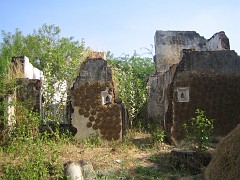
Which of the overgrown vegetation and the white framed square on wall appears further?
the white framed square on wall

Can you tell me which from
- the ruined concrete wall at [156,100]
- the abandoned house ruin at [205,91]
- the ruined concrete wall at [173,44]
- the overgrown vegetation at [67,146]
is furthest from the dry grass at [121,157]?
the ruined concrete wall at [173,44]

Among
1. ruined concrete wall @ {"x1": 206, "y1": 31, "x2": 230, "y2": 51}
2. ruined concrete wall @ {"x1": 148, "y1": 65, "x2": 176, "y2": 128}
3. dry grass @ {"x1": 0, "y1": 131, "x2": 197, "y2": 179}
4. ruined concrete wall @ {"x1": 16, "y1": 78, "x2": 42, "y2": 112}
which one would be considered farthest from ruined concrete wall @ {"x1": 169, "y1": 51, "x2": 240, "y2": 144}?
ruined concrete wall @ {"x1": 206, "y1": 31, "x2": 230, "y2": 51}

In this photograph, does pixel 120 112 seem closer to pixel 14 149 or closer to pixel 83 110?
pixel 83 110

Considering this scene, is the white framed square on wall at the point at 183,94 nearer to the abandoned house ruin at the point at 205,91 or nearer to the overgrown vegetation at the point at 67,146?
the abandoned house ruin at the point at 205,91

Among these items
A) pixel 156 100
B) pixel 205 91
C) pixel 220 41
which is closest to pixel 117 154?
pixel 205 91

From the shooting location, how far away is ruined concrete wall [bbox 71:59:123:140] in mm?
9461

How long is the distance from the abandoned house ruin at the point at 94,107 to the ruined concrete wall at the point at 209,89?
5.41 feet

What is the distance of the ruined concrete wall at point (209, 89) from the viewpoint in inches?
368

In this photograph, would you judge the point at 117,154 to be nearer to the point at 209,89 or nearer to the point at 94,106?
the point at 94,106

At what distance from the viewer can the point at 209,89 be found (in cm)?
941

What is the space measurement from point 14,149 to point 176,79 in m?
4.73

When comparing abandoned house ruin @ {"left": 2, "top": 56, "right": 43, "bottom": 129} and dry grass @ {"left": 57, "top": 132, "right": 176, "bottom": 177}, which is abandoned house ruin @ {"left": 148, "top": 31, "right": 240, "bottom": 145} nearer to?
dry grass @ {"left": 57, "top": 132, "right": 176, "bottom": 177}

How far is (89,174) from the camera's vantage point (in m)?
6.67

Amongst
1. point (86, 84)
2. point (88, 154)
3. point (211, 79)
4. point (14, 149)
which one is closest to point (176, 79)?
point (211, 79)
